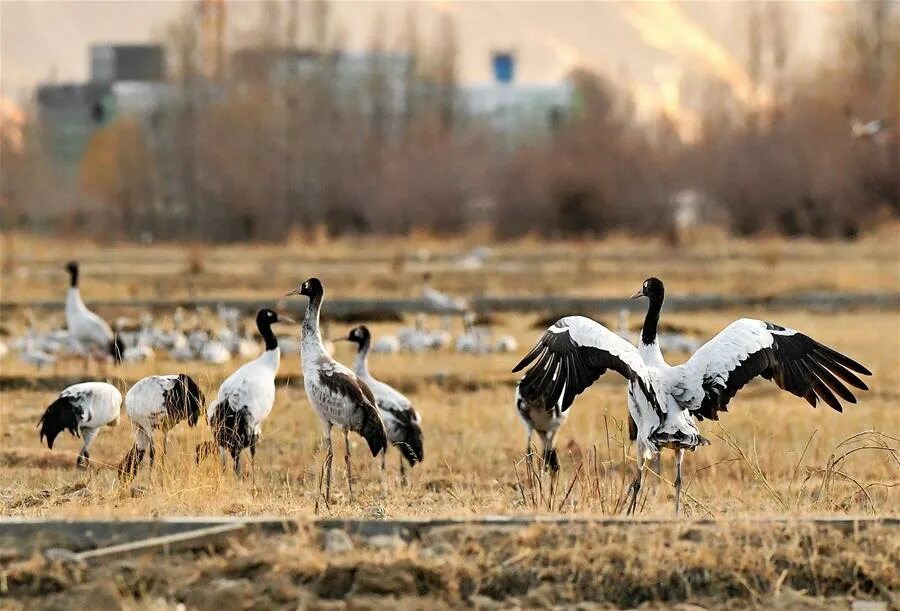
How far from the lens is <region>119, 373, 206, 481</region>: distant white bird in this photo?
12.0 meters

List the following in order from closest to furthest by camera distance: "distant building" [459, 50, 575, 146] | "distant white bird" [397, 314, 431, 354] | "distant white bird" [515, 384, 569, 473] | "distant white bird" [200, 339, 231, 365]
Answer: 1. "distant white bird" [515, 384, 569, 473]
2. "distant white bird" [200, 339, 231, 365]
3. "distant white bird" [397, 314, 431, 354]
4. "distant building" [459, 50, 575, 146]

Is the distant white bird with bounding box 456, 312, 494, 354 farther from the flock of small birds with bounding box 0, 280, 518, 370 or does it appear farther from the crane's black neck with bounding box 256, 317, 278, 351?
the crane's black neck with bounding box 256, 317, 278, 351

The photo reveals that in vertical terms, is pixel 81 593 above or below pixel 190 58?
below

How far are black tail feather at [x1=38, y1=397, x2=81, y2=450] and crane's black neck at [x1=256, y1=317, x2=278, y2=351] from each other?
5.12 feet

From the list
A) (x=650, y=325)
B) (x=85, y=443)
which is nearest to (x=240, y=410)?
(x=85, y=443)

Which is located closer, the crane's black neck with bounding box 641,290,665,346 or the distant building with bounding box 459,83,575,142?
the crane's black neck with bounding box 641,290,665,346

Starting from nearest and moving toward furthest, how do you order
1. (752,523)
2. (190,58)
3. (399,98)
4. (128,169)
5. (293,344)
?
(752,523) → (293,344) → (190,58) → (128,169) → (399,98)

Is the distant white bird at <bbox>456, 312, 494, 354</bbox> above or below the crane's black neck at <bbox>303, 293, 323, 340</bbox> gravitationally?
below

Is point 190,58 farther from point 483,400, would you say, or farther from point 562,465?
point 562,465

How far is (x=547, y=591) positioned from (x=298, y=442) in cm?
752

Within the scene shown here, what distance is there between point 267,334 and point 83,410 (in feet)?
5.41

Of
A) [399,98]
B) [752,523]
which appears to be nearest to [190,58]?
[399,98]

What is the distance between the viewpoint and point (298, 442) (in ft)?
50.4

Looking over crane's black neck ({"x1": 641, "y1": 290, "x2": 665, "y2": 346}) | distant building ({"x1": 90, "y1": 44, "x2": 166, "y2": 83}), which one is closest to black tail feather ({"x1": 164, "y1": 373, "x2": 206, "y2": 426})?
crane's black neck ({"x1": 641, "y1": 290, "x2": 665, "y2": 346})
